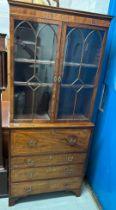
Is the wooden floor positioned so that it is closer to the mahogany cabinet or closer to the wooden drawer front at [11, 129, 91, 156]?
the mahogany cabinet

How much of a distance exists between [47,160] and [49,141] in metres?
0.18

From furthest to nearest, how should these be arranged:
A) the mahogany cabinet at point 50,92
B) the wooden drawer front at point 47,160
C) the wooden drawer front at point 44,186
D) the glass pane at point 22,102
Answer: the wooden drawer front at point 44,186
the wooden drawer front at point 47,160
the glass pane at point 22,102
the mahogany cabinet at point 50,92

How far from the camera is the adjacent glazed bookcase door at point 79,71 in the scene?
1.39 meters

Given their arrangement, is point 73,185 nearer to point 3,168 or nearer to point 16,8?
point 3,168

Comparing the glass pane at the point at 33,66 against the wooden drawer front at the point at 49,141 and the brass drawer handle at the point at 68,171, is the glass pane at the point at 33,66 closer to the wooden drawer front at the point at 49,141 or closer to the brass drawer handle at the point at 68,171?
the wooden drawer front at the point at 49,141

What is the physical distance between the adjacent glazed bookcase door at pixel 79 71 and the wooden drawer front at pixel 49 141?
13cm

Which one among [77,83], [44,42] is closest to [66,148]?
[77,83]

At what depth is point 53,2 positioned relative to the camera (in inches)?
64.4

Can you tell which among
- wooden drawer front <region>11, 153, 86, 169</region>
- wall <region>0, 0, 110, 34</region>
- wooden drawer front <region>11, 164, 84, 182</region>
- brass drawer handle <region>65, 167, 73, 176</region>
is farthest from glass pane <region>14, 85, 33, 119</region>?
wall <region>0, 0, 110, 34</region>

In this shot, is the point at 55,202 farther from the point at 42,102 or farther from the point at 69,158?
the point at 42,102

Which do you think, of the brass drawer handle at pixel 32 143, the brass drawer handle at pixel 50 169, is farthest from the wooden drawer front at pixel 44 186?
the brass drawer handle at pixel 32 143

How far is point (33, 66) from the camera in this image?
1.38 m

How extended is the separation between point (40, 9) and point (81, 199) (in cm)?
166

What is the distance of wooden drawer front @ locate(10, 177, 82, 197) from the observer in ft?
5.43
